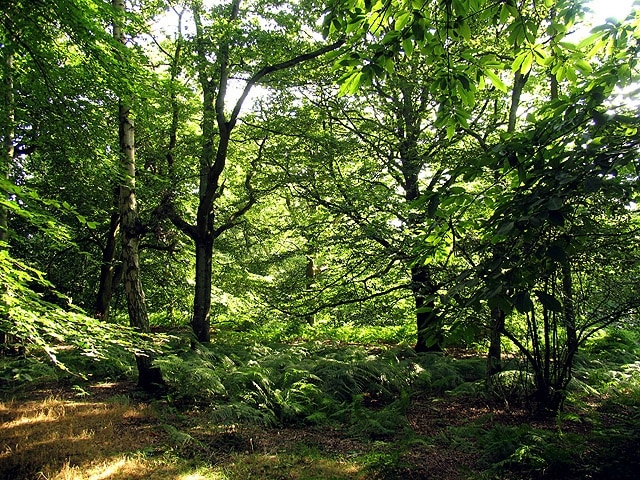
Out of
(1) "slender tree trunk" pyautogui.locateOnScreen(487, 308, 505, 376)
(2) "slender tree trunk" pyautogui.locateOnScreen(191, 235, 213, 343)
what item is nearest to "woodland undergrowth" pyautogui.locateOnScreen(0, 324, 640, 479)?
(1) "slender tree trunk" pyautogui.locateOnScreen(487, 308, 505, 376)

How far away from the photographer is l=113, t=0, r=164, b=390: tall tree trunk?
24.9ft

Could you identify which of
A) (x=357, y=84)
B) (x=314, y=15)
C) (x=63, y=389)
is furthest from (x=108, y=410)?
(x=314, y=15)

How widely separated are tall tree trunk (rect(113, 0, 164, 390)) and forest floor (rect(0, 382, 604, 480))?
0.70 metres

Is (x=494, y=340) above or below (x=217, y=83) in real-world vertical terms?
below

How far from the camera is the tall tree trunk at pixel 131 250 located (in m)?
7.60

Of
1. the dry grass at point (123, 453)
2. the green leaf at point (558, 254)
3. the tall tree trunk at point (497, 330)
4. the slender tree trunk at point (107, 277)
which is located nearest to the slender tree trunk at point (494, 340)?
the tall tree trunk at point (497, 330)

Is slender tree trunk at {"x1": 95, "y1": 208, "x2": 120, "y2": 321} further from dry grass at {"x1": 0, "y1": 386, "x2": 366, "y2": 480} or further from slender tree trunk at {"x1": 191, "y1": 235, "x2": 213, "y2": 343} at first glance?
dry grass at {"x1": 0, "y1": 386, "x2": 366, "y2": 480}

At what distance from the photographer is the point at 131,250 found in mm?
7777

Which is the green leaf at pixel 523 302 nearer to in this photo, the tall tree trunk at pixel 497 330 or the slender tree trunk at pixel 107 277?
the tall tree trunk at pixel 497 330

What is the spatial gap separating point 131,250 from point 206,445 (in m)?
4.05

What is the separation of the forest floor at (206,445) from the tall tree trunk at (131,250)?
696 millimetres

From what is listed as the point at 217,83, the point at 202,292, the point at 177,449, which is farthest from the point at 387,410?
the point at 217,83

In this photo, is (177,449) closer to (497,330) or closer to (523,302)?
(497,330)

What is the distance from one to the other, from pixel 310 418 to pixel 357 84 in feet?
18.7
